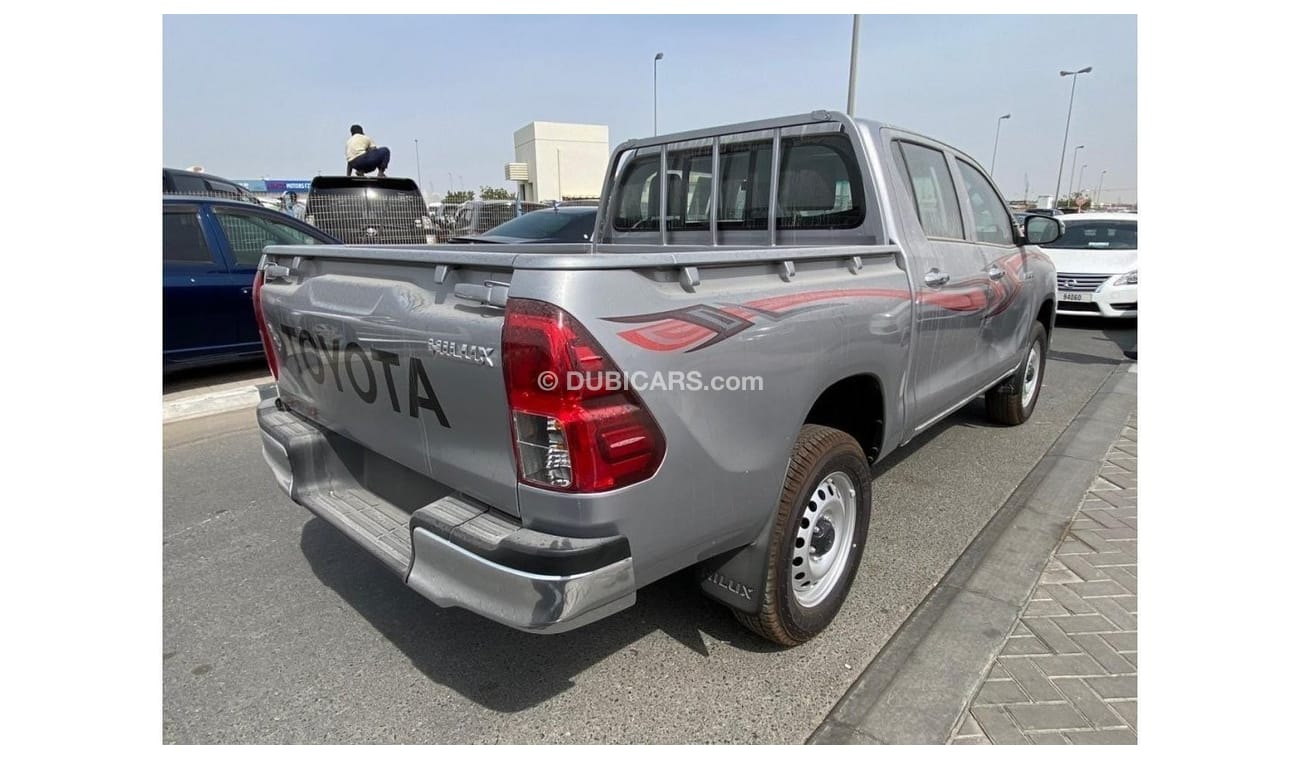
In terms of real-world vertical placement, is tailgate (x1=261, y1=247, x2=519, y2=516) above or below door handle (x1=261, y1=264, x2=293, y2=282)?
below

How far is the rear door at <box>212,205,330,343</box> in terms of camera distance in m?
6.32

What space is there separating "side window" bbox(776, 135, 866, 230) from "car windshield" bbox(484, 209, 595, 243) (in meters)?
5.37

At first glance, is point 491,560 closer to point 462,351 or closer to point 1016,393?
point 462,351

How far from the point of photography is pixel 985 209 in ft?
14.2

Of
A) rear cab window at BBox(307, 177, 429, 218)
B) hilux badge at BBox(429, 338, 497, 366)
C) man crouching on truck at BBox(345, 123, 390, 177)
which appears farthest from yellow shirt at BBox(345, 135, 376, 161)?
hilux badge at BBox(429, 338, 497, 366)

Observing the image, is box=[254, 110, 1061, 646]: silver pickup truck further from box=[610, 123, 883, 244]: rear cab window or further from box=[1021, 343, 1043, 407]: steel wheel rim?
box=[1021, 343, 1043, 407]: steel wheel rim

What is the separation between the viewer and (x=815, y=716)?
2.29 m

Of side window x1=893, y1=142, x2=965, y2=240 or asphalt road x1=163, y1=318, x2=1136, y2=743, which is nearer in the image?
asphalt road x1=163, y1=318, x2=1136, y2=743

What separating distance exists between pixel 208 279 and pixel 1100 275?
441 inches

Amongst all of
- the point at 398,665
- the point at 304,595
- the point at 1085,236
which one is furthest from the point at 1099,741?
the point at 1085,236

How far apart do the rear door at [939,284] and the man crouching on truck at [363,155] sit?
32.7ft

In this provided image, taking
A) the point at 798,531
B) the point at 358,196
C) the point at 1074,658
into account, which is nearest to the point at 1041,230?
the point at 1074,658

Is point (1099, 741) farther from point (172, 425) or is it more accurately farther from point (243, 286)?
point (243, 286)

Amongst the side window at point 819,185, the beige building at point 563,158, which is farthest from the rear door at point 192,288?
the beige building at point 563,158
